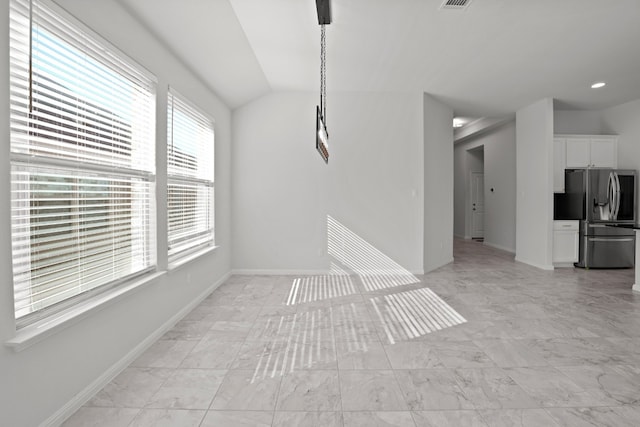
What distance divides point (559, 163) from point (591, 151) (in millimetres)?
712

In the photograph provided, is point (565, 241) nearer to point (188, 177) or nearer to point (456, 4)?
point (456, 4)

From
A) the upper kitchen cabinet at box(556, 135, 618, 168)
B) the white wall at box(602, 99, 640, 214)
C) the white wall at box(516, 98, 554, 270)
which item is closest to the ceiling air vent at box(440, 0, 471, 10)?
the white wall at box(516, 98, 554, 270)

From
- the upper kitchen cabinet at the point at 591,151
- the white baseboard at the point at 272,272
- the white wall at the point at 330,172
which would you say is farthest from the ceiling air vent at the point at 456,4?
the upper kitchen cabinet at the point at 591,151

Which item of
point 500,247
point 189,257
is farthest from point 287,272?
point 500,247

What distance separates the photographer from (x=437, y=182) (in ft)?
20.7

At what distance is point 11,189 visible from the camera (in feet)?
5.81

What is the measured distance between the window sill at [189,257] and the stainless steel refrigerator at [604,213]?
6359 mm

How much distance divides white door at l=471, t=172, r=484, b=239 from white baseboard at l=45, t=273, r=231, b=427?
9.30 metres

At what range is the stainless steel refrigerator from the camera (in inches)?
245

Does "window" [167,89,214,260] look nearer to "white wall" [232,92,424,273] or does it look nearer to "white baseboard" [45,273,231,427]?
"white baseboard" [45,273,231,427]

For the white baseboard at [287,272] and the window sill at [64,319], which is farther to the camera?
the white baseboard at [287,272]

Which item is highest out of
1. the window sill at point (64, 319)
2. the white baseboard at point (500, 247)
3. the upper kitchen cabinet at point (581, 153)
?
the upper kitchen cabinet at point (581, 153)

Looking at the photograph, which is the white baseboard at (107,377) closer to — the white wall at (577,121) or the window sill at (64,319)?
the window sill at (64,319)

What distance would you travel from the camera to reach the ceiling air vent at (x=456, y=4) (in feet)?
10.4
